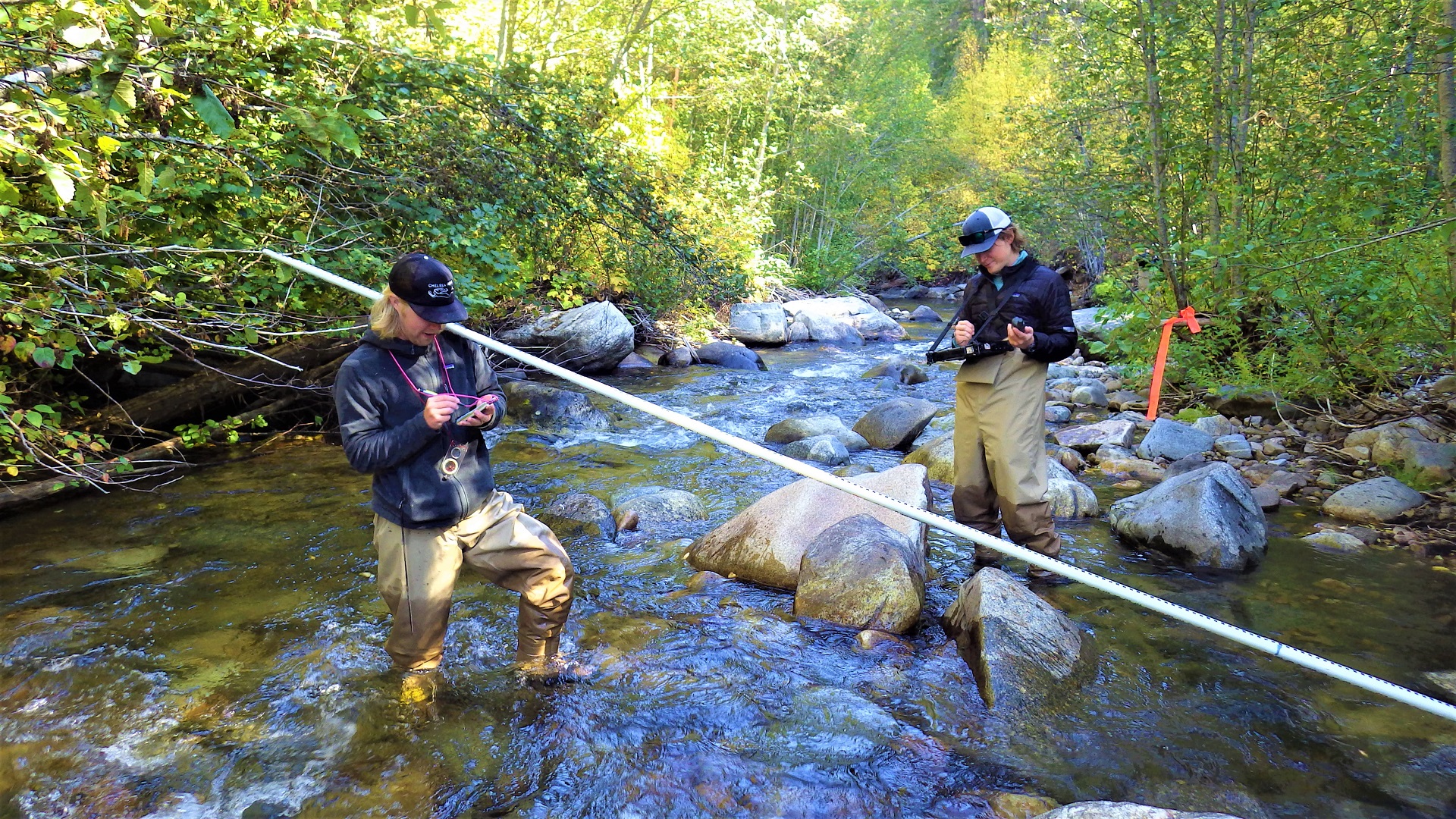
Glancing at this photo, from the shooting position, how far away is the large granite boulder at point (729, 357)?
15055 millimetres

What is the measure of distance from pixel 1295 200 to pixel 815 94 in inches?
850

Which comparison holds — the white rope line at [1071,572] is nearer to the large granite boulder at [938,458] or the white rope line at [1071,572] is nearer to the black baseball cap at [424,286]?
the black baseball cap at [424,286]

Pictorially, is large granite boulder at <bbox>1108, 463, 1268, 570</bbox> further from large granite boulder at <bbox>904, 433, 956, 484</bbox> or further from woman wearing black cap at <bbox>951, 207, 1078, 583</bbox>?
large granite boulder at <bbox>904, 433, 956, 484</bbox>

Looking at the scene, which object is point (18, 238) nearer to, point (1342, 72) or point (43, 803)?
point (43, 803)

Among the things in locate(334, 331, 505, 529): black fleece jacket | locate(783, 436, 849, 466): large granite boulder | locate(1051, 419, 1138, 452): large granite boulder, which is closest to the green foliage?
locate(1051, 419, 1138, 452): large granite boulder

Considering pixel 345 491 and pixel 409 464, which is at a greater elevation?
pixel 409 464

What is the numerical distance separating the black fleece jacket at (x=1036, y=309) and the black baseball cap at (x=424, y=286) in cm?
293

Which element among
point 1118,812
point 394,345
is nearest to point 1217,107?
point 1118,812

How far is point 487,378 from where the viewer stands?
3.79 meters

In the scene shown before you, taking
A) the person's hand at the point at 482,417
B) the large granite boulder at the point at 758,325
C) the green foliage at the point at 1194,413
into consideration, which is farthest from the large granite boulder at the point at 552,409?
the large granite boulder at the point at 758,325

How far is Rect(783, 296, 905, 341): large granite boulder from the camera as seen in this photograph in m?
20.3

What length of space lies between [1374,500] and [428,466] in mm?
6562

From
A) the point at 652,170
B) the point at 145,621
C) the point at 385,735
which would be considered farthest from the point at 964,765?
the point at 652,170

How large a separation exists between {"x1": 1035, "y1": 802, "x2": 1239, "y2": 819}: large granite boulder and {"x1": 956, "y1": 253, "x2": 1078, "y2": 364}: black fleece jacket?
245 cm
